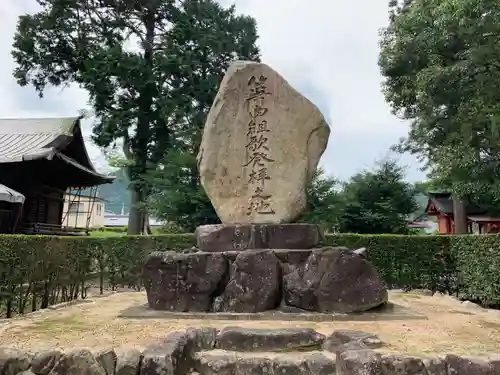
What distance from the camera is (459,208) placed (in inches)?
686

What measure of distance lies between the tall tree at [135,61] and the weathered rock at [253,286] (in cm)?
1331

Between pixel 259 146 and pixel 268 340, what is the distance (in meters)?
3.56

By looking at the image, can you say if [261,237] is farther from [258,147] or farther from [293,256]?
[258,147]

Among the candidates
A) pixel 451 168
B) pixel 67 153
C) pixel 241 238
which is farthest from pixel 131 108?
pixel 241 238

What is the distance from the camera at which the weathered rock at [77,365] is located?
3293mm

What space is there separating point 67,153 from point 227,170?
13603mm

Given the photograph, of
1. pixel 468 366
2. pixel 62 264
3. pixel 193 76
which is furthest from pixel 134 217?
pixel 468 366

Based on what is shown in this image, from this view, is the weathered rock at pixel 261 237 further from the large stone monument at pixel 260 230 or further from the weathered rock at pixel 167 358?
the weathered rock at pixel 167 358

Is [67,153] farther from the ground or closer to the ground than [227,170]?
farther from the ground

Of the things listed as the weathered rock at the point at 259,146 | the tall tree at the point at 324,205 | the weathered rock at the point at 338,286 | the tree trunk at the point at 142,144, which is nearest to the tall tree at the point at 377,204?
the tall tree at the point at 324,205

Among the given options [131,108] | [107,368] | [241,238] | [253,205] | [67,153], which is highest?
[131,108]

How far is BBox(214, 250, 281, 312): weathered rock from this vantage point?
18.2 feet

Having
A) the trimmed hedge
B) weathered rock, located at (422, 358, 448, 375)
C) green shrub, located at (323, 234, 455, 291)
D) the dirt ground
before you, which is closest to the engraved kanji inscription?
the dirt ground

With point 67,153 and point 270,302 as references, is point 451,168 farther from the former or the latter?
point 67,153
